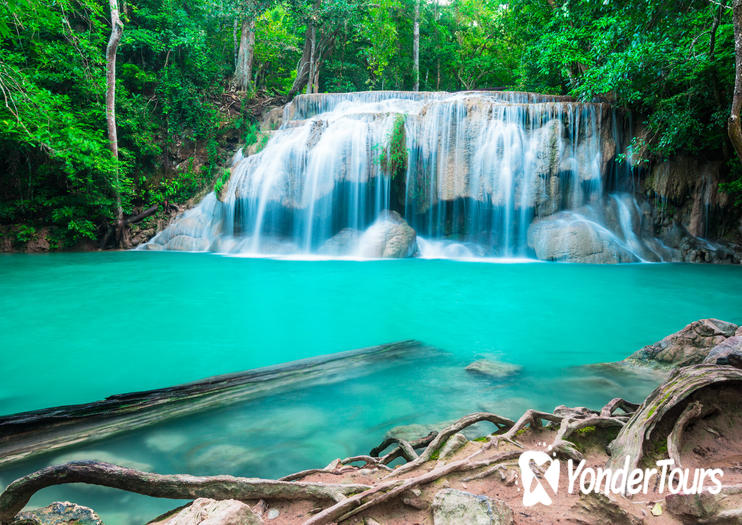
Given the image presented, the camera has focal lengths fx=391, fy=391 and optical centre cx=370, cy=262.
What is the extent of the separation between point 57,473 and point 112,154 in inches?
594

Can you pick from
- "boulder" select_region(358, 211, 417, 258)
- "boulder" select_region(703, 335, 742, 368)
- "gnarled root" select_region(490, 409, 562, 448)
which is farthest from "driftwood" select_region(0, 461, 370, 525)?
"boulder" select_region(358, 211, 417, 258)

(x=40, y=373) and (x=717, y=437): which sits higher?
(x=717, y=437)

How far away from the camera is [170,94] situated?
17062 mm

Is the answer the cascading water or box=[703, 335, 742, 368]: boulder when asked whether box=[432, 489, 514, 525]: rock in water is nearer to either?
box=[703, 335, 742, 368]: boulder

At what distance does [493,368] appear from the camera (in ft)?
11.4

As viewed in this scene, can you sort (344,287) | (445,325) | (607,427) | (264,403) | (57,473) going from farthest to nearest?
(344,287) → (445,325) → (264,403) → (607,427) → (57,473)

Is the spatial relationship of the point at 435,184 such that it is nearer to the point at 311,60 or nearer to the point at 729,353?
the point at 311,60

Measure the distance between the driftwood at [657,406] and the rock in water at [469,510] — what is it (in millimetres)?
591

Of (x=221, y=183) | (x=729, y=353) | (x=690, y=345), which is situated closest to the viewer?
(x=729, y=353)

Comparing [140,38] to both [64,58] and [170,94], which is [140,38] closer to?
[170,94]

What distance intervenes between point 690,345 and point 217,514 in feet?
12.8

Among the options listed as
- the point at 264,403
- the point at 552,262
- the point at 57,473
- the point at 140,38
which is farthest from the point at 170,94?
A: the point at 57,473

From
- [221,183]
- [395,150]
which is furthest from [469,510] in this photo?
[221,183]

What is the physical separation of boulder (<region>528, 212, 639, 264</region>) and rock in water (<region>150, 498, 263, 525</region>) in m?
12.2
